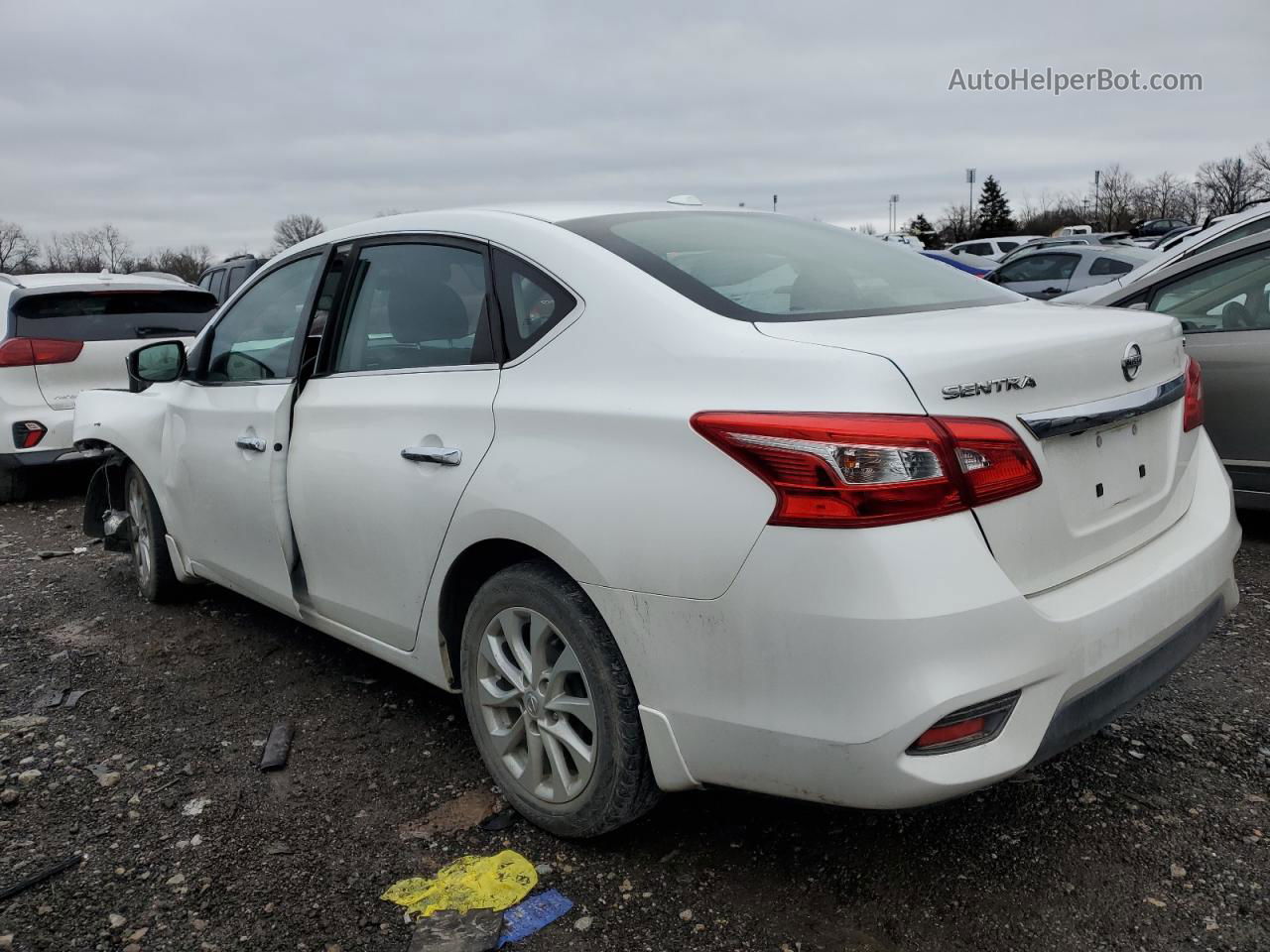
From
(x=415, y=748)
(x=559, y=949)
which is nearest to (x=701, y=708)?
(x=559, y=949)

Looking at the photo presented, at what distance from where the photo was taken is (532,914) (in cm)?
247

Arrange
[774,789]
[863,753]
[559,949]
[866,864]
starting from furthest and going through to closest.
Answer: [866,864], [559,949], [774,789], [863,753]

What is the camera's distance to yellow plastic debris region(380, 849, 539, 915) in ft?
8.27

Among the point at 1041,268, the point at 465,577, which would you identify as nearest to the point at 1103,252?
the point at 1041,268

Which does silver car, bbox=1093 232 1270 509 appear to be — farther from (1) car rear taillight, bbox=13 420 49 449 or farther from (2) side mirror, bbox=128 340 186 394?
(1) car rear taillight, bbox=13 420 49 449

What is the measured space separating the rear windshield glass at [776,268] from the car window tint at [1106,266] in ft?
44.4

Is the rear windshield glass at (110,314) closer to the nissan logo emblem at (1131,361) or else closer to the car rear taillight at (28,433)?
the car rear taillight at (28,433)

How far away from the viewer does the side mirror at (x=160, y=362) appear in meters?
4.34

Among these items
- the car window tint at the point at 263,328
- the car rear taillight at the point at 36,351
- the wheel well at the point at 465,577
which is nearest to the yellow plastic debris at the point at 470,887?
the wheel well at the point at 465,577

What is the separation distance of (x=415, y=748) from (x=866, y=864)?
4.95ft

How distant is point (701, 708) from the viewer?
7.26ft

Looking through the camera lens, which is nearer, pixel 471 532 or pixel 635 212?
pixel 471 532

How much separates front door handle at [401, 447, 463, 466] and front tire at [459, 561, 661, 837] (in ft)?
1.07

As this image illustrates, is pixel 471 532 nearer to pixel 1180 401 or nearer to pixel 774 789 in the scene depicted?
pixel 774 789
